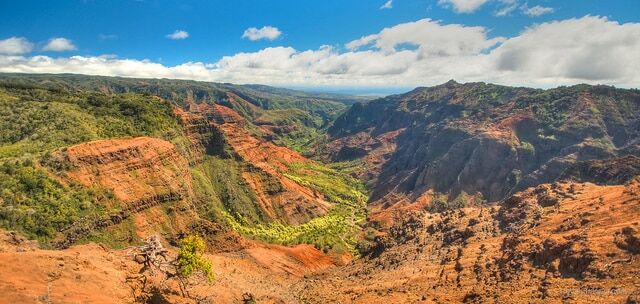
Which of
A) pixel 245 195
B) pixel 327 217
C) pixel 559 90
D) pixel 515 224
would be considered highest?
pixel 559 90

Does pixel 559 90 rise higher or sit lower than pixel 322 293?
higher

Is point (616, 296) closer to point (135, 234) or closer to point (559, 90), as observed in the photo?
point (135, 234)

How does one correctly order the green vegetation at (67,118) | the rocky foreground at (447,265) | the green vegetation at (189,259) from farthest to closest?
the green vegetation at (67,118)
the green vegetation at (189,259)
the rocky foreground at (447,265)

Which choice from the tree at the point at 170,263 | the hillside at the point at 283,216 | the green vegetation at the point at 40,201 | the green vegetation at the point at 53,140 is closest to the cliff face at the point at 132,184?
the hillside at the point at 283,216

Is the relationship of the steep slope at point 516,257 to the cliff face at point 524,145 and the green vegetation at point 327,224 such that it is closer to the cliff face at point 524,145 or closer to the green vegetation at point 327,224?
the green vegetation at point 327,224

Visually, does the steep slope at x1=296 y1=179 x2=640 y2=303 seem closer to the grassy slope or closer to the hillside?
the hillside

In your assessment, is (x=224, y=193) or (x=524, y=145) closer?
(x=224, y=193)

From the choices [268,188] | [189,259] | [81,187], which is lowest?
[268,188]

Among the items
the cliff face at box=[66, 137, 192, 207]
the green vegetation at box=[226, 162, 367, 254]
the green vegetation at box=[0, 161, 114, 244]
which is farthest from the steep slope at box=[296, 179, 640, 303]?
the green vegetation at box=[0, 161, 114, 244]

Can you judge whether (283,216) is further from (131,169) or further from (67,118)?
(67,118)

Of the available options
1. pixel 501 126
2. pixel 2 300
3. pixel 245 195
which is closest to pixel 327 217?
pixel 245 195

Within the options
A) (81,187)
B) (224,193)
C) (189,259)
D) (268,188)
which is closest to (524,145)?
(268,188)
